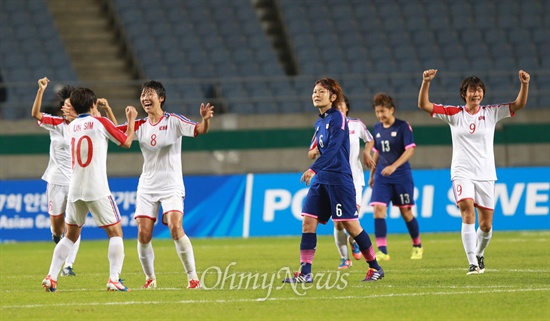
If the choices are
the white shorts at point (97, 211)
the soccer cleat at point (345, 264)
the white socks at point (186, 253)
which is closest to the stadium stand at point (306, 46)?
the soccer cleat at point (345, 264)

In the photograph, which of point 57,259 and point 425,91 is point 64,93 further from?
point 425,91

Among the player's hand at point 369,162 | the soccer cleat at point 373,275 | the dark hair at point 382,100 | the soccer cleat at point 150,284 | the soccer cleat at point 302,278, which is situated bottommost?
the soccer cleat at point 150,284

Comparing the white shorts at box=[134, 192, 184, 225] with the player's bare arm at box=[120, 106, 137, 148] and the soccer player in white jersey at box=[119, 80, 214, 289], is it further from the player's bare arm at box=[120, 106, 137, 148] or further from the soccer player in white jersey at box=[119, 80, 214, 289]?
the player's bare arm at box=[120, 106, 137, 148]

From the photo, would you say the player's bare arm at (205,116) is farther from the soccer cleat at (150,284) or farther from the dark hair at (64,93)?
the dark hair at (64,93)

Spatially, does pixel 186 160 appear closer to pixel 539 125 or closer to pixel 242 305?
pixel 539 125

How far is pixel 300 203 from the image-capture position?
66.9ft

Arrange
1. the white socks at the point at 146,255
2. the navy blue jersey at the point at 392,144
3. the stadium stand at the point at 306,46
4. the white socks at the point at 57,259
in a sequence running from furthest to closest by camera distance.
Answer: the stadium stand at the point at 306,46, the navy blue jersey at the point at 392,144, the white socks at the point at 146,255, the white socks at the point at 57,259

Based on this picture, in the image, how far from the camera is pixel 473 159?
1198 centimetres

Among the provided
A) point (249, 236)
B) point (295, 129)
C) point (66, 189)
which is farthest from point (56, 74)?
point (66, 189)

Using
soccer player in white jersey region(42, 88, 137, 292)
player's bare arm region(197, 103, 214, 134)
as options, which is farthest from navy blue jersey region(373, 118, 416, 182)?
soccer player in white jersey region(42, 88, 137, 292)

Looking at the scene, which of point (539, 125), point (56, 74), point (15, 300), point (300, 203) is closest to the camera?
point (15, 300)

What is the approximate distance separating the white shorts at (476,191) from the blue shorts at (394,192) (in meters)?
2.90

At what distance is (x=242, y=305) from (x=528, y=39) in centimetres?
2102

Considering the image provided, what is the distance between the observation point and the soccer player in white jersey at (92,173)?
1023 centimetres
